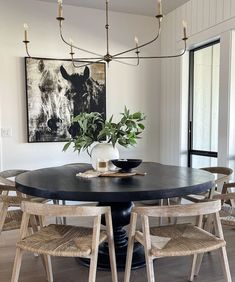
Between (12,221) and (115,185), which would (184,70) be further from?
(12,221)

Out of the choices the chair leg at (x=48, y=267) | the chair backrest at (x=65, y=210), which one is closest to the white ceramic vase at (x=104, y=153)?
the chair leg at (x=48, y=267)

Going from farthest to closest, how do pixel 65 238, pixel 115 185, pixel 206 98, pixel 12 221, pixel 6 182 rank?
1. pixel 206 98
2. pixel 6 182
3. pixel 12 221
4. pixel 115 185
5. pixel 65 238

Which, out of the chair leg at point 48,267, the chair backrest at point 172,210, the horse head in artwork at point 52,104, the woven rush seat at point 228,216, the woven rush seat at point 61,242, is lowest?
the chair leg at point 48,267

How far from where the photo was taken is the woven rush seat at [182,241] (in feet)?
5.37

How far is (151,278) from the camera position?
5.17ft

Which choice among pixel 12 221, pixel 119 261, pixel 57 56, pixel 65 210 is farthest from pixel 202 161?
pixel 65 210

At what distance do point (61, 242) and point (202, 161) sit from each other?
112 inches

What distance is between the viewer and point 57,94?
4078 mm

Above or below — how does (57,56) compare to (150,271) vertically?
above

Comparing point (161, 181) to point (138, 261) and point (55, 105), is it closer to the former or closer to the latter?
point (138, 261)

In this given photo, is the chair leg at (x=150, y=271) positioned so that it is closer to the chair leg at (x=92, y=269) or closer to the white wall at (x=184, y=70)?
the chair leg at (x=92, y=269)

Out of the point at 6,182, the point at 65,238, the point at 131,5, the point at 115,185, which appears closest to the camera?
the point at 65,238

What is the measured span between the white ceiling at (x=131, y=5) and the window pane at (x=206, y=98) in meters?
0.73

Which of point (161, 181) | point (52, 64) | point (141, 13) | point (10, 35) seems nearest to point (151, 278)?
point (161, 181)
